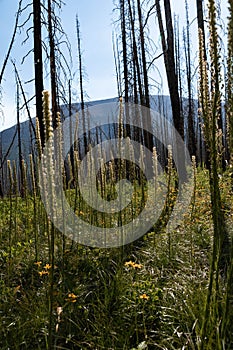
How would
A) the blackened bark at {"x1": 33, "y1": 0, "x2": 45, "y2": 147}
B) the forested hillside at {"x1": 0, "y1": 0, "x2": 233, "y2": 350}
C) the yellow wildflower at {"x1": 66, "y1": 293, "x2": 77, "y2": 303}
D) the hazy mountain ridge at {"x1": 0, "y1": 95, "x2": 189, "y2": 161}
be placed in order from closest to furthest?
1. the forested hillside at {"x1": 0, "y1": 0, "x2": 233, "y2": 350}
2. the yellow wildflower at {"x1": 66, "y1": 293, "x2": 77, "y2": 303}
3. the blackened bark at {"x1": 33, "y1": 0, "x2": 45, "y2": 147}
4. the hazy mountain ridge at {"x1": 0, "y1": 95, "x2": 189, "y2": 161}

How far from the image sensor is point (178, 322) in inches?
96.1

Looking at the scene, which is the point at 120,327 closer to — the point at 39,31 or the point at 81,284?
the point at 81,284

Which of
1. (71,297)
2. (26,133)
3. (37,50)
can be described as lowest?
(71,297)

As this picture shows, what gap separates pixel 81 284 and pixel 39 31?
4.91 metres

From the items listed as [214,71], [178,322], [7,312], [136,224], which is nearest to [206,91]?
[214,71]

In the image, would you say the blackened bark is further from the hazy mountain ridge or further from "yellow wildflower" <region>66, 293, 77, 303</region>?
"yellow wildflower" <region>66, 293, 77, 303</region>

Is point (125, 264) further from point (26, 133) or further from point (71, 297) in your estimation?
point (26, 133)

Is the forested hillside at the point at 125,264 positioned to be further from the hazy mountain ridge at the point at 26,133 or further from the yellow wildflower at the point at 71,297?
the hazy mountain ridge at the point at 26,133

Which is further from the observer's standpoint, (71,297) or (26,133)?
(26,133)

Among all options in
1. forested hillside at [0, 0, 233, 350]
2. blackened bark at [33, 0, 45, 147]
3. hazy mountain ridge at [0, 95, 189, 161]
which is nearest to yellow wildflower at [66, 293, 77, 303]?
forested hillside at [0, 0, 233, 350]

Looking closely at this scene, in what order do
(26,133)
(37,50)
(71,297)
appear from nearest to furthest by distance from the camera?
(71,297) → (37,50) → (26,133)

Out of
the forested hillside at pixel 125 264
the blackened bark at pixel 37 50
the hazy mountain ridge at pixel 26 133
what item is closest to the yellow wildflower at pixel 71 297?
the forested hillside at pixel 125 264

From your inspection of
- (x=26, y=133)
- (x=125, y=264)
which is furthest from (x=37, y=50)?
(x=26, y=133)

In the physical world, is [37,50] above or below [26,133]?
below
